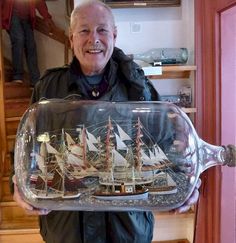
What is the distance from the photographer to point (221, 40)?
1191 millimetres

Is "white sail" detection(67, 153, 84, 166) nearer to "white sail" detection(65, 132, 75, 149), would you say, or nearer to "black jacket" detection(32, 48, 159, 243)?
"white sail" detection(65, 132, 75, 149)

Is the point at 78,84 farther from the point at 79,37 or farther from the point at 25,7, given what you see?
the point at 25,7

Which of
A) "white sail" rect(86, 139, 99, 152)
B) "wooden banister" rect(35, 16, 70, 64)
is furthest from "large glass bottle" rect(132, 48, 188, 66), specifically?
"wooden banister" rect(35, 16, 70, 64)

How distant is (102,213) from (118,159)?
24 centimetres

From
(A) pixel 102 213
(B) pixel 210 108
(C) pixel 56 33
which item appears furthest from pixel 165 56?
(C) pixel 56 33

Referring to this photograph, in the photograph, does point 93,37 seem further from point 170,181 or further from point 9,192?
point 9,192

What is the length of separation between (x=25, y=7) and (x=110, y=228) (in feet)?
10.0

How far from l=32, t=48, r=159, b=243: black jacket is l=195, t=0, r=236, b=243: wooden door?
0.97 ft

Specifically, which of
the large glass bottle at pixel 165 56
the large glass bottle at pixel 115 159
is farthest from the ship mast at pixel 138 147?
the large glass bottle at pixel 165 56

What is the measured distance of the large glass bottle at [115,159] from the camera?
0.84 m

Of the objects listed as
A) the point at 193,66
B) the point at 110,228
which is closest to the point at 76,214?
the point at 110,228

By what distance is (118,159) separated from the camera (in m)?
0.85

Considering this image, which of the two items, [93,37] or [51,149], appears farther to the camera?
[93,37]

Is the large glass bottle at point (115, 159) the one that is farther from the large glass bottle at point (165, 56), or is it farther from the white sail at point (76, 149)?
the large glass bottle at point (165, 56)
